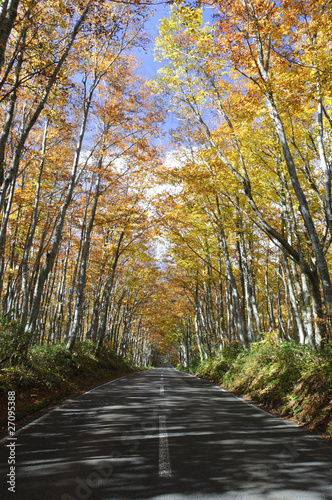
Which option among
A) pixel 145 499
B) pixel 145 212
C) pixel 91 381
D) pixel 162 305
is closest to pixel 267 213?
pixel 145 212

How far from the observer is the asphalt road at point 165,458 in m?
2.71

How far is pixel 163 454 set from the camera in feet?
11.8

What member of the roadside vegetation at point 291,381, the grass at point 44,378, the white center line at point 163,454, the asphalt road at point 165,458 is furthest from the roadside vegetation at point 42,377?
the roadside vegetation at point 291,381

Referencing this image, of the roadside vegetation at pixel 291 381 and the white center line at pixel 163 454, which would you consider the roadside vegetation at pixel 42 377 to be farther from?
the roadside vegetation at pixel 291 381

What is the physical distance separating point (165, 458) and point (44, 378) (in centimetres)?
551

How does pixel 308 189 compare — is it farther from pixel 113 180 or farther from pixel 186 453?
pixel 186 453

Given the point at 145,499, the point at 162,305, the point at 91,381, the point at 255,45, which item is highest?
the point at 255,45

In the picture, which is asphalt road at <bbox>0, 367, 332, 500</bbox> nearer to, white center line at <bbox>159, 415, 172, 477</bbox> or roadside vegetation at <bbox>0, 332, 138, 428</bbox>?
white center line at <bbox>159, 415, 172, 477</bbox>

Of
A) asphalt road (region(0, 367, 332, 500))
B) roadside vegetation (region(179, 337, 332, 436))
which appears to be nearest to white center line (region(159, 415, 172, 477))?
asphalt road (region(0, 367, 332, 500))

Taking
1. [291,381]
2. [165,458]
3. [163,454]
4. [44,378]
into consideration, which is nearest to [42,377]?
[44,378]

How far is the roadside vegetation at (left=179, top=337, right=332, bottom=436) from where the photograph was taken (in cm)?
527

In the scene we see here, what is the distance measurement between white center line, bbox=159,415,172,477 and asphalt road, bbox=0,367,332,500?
0.04 feet

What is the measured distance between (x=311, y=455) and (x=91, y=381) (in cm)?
942

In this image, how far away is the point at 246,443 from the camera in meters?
4.09
